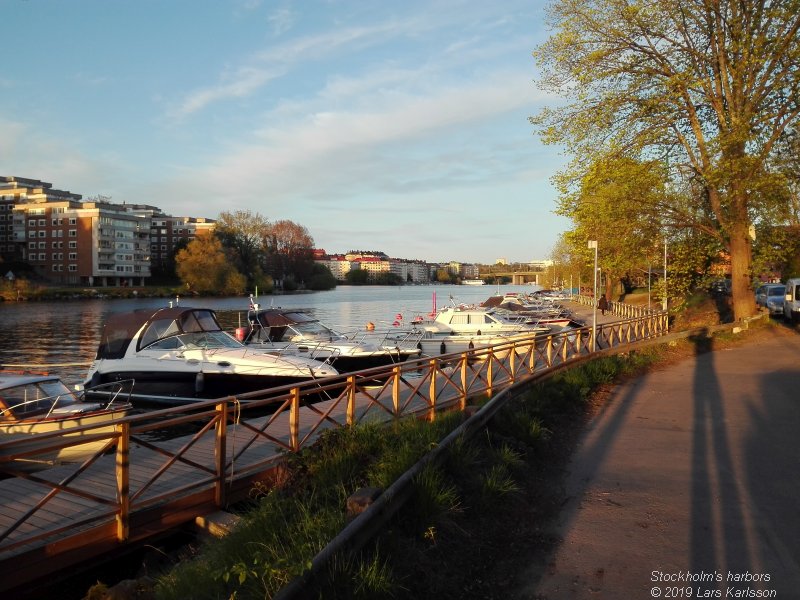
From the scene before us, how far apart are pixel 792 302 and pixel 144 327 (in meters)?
28.1

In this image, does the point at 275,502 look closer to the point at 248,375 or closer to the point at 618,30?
the point at 248,375

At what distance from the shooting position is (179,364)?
53.5 ft

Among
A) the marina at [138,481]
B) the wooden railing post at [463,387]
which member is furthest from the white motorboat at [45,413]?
the wooden railing post at [463,387]

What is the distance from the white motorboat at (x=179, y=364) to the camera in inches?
634

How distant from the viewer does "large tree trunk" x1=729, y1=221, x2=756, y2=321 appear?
21062 mm

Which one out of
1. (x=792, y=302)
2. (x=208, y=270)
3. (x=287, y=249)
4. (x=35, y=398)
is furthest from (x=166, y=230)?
(x=35, y=398)

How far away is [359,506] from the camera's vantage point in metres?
4.67

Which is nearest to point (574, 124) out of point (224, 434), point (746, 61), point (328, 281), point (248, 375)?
point (746, 61)

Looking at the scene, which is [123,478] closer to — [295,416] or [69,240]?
[295,416]

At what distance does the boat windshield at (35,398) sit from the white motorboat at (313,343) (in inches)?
314

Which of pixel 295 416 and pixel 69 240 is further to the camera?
pixel 69 240

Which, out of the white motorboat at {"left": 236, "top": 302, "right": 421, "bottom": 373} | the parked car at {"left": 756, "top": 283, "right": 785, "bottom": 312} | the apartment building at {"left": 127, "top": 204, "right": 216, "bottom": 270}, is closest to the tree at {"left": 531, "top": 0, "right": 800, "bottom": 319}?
the white motorboat at {"left": 236, "top": 302, "right": 421, "bottom": 373}

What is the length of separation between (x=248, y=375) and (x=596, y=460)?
1040 centimetres

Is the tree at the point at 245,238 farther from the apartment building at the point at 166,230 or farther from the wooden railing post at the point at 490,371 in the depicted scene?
the wooden railing post at the point at 490,371
